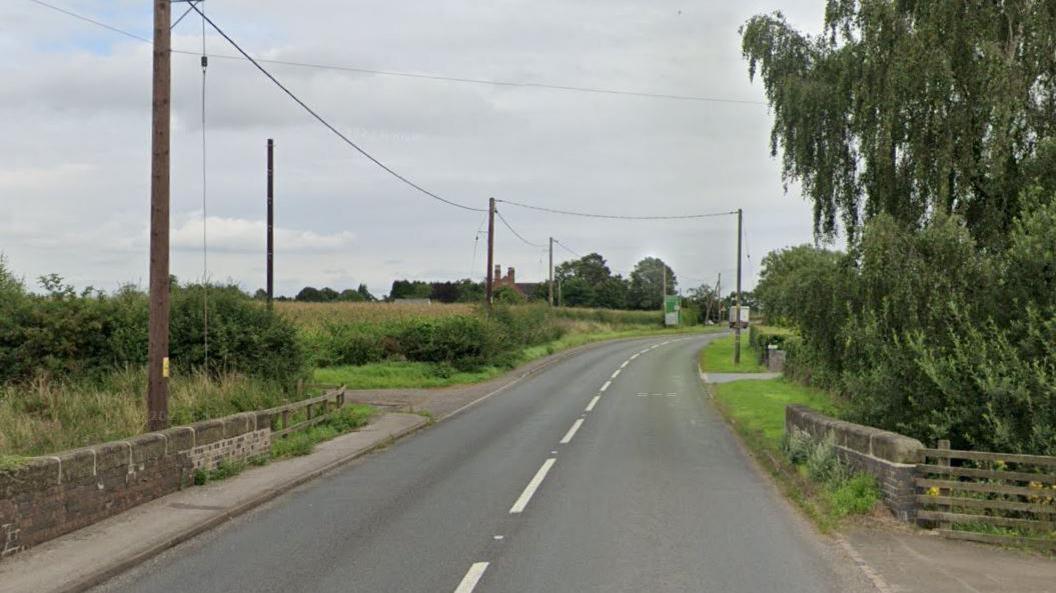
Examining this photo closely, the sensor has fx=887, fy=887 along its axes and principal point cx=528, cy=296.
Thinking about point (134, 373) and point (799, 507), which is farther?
point (134, 373)

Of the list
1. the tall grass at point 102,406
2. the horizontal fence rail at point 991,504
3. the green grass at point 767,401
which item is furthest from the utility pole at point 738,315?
the horizontal fence rail at point 991,504

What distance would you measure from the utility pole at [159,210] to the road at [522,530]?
2565 millimetres

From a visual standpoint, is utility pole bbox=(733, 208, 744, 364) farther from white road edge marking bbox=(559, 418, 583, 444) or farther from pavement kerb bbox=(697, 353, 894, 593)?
pavement kerb bbox=(697, 353, 894, 593)

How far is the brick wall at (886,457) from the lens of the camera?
9.71m

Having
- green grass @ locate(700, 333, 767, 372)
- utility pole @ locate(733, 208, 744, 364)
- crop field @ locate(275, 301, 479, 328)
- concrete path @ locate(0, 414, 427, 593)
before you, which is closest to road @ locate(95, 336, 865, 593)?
concrete path @ locate(0, 414, 427, 593)

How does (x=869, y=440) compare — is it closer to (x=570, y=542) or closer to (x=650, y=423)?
(x=570, y=542)

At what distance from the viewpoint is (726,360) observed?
4678 cm

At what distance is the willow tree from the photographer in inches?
555

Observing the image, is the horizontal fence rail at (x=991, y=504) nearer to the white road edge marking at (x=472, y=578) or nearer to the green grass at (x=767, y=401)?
the white road edge marking at (x=472, y=578)

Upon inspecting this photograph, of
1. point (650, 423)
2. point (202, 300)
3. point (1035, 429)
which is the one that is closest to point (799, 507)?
point (1035, 429)

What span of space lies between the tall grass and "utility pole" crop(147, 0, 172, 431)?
59 centimetres

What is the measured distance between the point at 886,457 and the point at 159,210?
10.0 meters

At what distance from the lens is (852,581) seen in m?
7.51

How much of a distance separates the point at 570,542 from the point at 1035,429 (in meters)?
5.64
